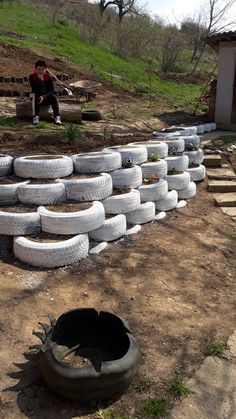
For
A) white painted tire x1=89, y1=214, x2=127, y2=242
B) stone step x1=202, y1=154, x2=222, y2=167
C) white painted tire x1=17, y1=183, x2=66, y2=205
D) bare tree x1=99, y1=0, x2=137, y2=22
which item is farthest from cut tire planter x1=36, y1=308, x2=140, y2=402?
bare tree x1=99, y1=0, x2=137, y2=22

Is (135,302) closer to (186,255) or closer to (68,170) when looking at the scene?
(186,255)

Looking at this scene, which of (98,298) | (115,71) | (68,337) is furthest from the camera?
(115,71)

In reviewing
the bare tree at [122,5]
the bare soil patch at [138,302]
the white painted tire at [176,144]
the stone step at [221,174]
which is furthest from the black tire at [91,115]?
the bare tree at [122,5]

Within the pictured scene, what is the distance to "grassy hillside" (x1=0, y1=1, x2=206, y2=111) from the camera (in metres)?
17.4

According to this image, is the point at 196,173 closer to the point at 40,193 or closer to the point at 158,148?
the point at 158,148

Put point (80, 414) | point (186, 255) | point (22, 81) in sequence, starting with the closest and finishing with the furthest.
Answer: point (80, 414) < point (186, 255) < point (22, 81)

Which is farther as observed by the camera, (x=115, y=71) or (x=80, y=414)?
(x=115, y=71)

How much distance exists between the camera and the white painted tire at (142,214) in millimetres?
5629

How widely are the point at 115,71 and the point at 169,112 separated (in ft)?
25.9

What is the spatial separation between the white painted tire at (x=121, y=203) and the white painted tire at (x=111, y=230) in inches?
4.2

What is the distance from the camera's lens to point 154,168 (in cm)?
629

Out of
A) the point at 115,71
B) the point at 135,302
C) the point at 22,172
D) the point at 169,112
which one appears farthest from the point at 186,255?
the point at 115,71

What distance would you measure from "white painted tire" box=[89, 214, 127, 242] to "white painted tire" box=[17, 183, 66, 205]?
59 centimetres

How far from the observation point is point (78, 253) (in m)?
4.37
